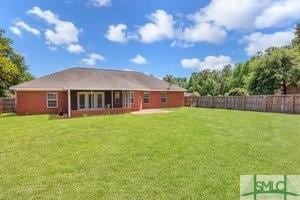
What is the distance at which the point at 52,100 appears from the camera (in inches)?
1037

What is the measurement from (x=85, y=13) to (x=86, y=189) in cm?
2267

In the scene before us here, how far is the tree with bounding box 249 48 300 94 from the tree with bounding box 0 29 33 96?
27.6 metres

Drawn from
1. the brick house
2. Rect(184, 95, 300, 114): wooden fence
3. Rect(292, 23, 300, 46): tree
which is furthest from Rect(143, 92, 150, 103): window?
Rect(292, 23, 300, 46): tree

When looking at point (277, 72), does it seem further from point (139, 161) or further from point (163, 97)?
point (139, 161)

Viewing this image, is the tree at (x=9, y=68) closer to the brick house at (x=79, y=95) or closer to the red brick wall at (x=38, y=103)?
the brick house at (x=79, y=95)

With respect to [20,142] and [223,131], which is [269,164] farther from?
[20,142]

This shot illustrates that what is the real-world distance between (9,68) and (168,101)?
54.0 ft

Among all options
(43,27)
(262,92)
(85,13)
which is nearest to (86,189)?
(85,13)

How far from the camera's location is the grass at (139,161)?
21.6 feet

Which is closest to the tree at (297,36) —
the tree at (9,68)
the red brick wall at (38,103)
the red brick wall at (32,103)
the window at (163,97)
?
the window at (163,97)

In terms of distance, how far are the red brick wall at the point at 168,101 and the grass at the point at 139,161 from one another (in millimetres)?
19367

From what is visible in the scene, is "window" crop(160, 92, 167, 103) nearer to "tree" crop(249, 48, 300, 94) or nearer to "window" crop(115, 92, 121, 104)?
"window" crop(115, 92, 121, 104)

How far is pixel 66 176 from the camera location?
7.48 metres

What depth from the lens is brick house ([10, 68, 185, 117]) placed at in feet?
82.6
